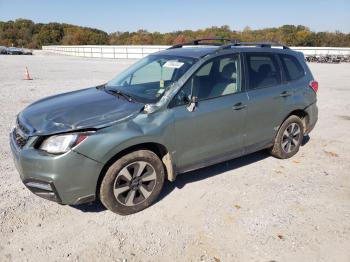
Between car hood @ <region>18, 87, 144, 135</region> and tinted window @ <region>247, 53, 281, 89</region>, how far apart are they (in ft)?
6.01

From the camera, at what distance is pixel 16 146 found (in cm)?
374

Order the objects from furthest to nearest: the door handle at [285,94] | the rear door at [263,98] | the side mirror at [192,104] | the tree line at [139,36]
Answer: the tree line at [139,36] → the door handle at [285,94] → the rear door at [263,98] → the side mirror at [192,104]

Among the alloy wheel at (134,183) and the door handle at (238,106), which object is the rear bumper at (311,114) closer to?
the door handle at (238,106)

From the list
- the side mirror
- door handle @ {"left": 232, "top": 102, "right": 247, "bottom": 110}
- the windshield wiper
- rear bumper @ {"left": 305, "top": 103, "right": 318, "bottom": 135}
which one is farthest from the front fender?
rear bumper @ {"left": 305, "top": 103, "right": 318, "bottom": 135}

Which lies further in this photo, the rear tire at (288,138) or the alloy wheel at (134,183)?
the rear tire at (288,138)

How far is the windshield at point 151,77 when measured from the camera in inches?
166

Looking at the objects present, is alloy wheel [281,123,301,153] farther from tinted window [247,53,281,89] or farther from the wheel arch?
the wheel arch

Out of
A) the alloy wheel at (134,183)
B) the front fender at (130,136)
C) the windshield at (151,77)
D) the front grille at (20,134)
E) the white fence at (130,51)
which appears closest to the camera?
the front fender at (130,136)

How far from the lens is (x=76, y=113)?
379 centimetres

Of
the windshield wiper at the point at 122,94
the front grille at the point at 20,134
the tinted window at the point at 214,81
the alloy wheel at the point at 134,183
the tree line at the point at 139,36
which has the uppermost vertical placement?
the tree line at the point at 139,36

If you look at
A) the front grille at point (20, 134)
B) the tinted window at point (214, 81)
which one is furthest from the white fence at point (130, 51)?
the front grille at point (20, 134)

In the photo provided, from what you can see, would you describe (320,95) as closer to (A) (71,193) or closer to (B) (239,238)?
(B) (239,238)

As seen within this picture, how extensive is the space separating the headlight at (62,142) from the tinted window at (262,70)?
2576 millimetres

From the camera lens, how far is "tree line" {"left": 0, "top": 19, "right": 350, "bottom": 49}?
56.1 metres
